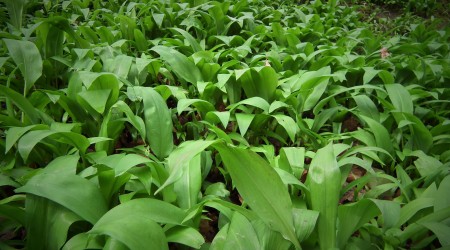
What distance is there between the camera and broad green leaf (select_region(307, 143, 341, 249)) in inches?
→ 35.3

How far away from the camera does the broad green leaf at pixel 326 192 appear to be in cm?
90

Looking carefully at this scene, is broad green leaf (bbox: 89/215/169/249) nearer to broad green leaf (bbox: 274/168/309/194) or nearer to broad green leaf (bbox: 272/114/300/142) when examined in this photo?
broad green leaf (bbox: 274/168/309/194)

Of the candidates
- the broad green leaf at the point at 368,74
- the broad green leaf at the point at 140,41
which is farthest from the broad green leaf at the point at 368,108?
the broad green leaf at the point at 140,41

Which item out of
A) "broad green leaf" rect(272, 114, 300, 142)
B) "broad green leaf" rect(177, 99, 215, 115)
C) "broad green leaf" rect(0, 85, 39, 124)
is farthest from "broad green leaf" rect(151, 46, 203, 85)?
"broad green leaf" rect(0, 85, 39, 124)

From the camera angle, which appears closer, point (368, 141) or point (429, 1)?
point (368, 141)

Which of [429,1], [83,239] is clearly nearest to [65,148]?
[83,239]

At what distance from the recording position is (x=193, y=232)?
0.88 m

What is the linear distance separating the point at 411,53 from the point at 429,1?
3.68m

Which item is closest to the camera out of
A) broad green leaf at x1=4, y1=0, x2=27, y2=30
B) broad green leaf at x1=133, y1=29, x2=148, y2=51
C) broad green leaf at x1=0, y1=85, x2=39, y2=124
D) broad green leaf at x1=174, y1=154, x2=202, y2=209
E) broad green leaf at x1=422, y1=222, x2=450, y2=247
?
broad green leaf at x1=422, y1=222, x2=450, y2=247

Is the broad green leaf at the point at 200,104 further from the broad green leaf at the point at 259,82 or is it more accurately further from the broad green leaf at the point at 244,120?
the broad green leaf at the point at 259,82

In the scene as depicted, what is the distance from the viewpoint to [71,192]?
859 millimetres

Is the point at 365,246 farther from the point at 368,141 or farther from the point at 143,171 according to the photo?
the point at 143,171

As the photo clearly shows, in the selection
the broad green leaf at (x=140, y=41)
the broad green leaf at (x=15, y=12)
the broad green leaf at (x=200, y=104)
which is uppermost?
the broad green leaf at (x=15, y=12)

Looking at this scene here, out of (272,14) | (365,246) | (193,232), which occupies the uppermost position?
(272,14)
